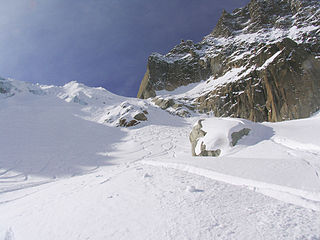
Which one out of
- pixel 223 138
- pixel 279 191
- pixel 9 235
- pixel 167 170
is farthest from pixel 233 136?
pixel 9 235

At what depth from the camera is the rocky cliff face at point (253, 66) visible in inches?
1357

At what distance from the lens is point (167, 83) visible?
322 feet

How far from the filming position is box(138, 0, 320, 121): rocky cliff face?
34.5m

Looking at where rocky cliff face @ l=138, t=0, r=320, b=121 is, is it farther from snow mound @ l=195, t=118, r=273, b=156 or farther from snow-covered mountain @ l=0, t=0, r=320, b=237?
snow mound @ l=195, t=118, r=273, b=156

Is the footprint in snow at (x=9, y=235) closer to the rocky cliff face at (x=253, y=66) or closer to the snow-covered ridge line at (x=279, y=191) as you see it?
the snow-covered ridge line at (x=279, y=191)

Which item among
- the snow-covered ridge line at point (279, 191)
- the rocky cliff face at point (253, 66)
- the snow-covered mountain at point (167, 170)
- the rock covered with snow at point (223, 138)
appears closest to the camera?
the snow-covered mountain at point (167, 170)

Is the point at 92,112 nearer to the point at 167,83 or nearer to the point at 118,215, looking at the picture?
the point at 118,215

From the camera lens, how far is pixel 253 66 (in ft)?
153

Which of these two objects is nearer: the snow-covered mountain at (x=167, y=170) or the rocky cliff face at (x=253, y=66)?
the snow-covered mountain at (x=167, y=170)

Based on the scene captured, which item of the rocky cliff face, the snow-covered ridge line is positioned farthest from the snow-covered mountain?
the rocky cliff face

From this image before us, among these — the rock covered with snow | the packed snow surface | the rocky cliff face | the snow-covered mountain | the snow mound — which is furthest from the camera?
the rocky cliff face

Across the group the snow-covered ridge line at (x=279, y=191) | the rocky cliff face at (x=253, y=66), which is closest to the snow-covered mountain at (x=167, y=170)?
the snow-covered ridge line at (x=279, y=191)

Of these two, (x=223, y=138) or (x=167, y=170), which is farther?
(x=223, y=138)

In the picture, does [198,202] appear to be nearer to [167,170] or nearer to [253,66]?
[167,170]
